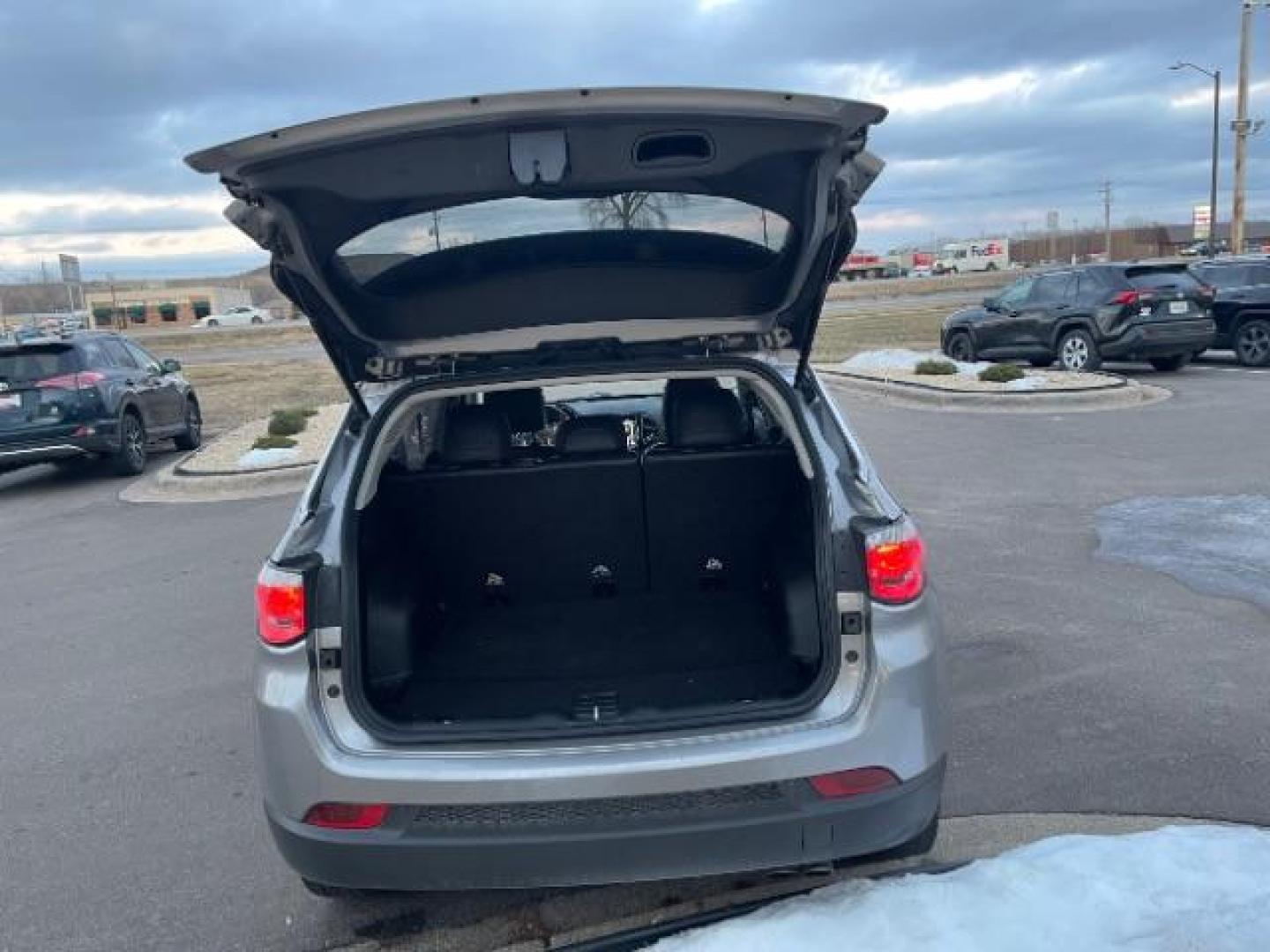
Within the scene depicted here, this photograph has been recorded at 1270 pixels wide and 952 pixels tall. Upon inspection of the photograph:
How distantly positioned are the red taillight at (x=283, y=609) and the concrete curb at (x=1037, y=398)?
459 inches

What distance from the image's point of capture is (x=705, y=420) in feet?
14.0

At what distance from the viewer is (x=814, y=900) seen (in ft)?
9.78

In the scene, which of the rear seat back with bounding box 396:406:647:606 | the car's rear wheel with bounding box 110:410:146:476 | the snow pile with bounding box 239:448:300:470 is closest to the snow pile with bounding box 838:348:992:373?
the snow pile with bounding box 239:448:300:470

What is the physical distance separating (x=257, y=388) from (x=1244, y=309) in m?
18.4

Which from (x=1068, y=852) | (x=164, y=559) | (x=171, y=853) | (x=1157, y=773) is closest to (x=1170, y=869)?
(x=1068, y=852)

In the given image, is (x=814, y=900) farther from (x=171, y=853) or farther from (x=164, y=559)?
(x=164, y=559)

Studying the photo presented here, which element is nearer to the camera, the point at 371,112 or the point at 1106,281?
the point at 371,112

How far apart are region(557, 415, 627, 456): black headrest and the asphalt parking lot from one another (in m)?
1.68

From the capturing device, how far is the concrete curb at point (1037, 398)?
13.2 m

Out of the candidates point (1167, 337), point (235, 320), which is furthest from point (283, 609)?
point (235, 320)

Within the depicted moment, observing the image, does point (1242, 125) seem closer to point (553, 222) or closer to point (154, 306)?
point (553, 222)

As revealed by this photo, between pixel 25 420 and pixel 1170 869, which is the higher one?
pixel 25 420

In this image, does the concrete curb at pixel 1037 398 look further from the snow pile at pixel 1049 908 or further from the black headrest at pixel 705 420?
the snow pile at pixel 1049 908

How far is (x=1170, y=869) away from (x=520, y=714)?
1844 mm
